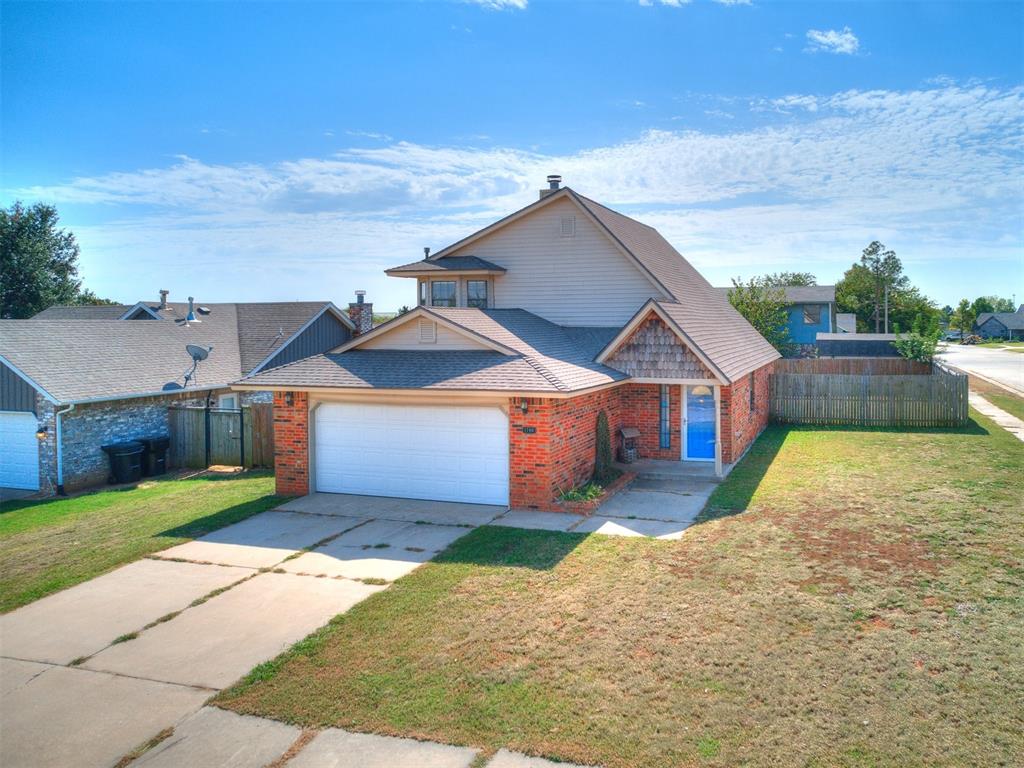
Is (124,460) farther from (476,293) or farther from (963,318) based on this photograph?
(963,318)

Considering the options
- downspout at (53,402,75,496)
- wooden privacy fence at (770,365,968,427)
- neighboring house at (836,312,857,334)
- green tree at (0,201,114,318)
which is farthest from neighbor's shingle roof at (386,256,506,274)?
neighboring house at (836,312,857,334)

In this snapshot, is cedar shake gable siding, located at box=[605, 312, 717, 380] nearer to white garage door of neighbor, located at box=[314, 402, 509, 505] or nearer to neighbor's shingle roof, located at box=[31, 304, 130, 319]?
white garage door of neighbor, located at box=[314, 402, 509, 505]

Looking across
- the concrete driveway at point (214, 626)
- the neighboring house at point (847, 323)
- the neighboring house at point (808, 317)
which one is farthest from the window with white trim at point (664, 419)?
the neighboring house at point (847, 323)

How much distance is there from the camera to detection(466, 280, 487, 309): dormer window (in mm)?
20906

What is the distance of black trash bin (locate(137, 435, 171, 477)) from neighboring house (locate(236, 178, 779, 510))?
19.3 feet

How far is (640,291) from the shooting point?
18.8m

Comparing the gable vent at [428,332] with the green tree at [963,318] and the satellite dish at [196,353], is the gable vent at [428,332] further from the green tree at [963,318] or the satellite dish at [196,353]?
the green tree at [963,318]

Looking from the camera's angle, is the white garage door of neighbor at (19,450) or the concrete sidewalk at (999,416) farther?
the concrete sidewalk at (999,416)

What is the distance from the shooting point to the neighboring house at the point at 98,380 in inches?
666

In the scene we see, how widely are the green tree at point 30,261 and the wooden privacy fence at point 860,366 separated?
153ft

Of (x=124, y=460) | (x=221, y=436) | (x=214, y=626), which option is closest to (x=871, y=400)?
(x=221, y=436)

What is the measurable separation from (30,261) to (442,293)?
39.2 meters

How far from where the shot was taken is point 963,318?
349 feet

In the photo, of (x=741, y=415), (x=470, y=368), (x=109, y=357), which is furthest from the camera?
(x=109, y=357)
